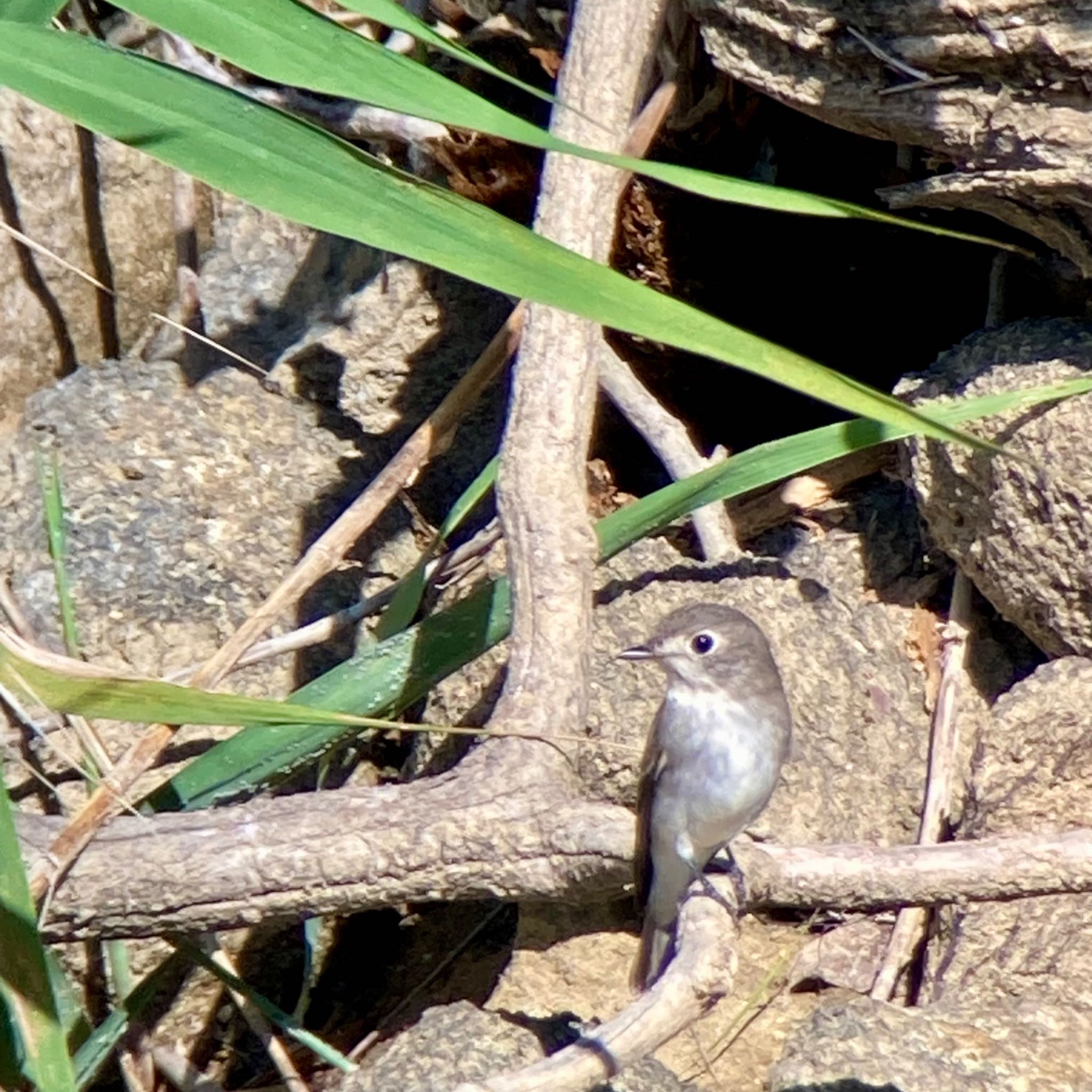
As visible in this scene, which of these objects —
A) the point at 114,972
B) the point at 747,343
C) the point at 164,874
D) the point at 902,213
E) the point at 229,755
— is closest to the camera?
the point at 747,343

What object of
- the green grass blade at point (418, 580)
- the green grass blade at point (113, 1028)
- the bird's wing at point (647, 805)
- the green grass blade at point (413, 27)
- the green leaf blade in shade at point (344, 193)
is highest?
the green grass blade at point (413, 27)

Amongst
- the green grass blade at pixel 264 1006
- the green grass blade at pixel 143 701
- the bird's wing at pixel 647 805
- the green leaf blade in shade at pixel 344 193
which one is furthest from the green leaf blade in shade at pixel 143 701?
the green grass blade at pixel 264 1006

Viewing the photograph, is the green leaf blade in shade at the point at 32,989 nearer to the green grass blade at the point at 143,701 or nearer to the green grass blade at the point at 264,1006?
the green grass blade at the point at 143,701

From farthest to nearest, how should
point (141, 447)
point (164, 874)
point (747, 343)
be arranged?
point (141, 447) → point (164, 874) → point (747, 343)

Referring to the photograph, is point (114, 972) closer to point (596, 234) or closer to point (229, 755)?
point (229, 755)

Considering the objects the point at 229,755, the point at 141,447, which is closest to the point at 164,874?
the point at 229,755

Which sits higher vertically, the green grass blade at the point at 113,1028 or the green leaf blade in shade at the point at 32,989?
the green leaf blade in shade at the point at 32,989

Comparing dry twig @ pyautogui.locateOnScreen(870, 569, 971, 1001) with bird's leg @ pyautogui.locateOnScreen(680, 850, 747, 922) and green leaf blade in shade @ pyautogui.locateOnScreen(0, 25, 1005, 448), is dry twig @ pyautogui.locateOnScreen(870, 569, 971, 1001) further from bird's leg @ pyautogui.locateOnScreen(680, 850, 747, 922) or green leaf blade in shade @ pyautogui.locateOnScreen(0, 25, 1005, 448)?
green leaf blade in shade @ pyautogui.locateOnScreen(0, 25, 1005, 448)
